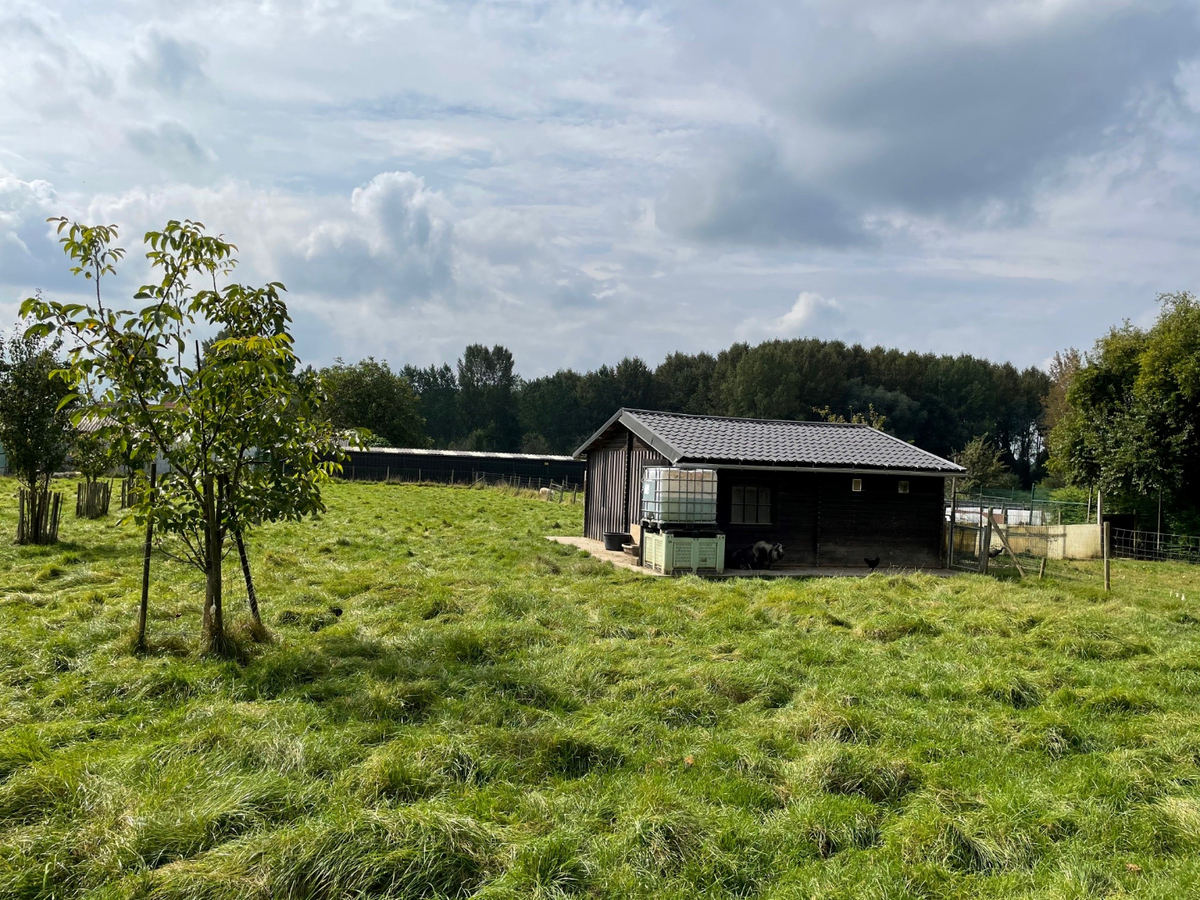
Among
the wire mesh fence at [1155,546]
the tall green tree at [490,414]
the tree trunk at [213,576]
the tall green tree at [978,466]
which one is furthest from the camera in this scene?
the tall green tree at [490,414]

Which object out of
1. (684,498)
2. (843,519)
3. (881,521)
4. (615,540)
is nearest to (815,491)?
(843,519)

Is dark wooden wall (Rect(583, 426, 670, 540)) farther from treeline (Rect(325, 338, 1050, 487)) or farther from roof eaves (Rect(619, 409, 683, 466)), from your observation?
treeline (Rect(325, 338, 1050, 487))

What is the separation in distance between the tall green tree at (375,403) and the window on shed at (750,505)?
4049cm

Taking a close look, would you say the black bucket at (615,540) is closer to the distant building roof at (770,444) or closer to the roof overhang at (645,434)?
the roof overhang at (645,434)

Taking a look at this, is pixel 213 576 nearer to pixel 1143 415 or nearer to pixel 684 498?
pixel 684 498

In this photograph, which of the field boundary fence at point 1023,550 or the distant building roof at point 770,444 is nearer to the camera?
the distant building roof at point 770,444

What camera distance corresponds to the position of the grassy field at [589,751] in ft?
12.8

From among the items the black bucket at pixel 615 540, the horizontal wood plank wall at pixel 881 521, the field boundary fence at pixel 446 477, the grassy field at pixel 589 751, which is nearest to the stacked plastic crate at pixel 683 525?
the black bucket at pixel 615 540

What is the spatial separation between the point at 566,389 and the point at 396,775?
68.8 meters

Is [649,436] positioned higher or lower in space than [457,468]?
higher

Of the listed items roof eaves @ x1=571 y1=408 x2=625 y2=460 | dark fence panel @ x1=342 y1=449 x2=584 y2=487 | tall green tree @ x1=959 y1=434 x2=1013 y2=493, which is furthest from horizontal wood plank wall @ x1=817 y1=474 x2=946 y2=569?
dark fence panel @ x1=342 y1=449 x2=584 y2=487

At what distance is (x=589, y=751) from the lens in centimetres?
527

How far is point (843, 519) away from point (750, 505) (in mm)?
2075

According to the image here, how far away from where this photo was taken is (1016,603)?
1133cm
